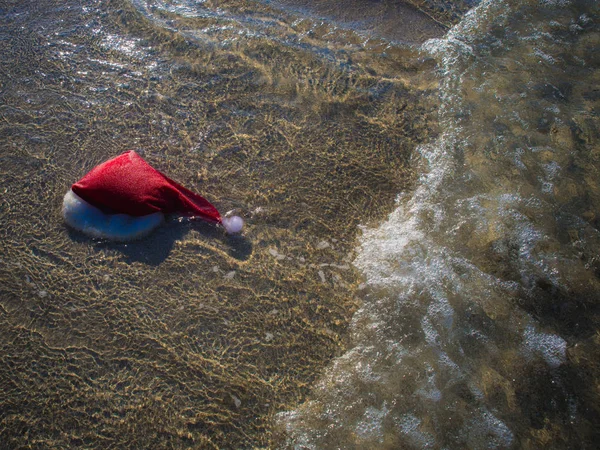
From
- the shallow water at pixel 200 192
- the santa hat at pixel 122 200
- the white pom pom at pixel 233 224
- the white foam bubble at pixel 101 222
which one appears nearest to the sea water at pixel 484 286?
the shallow water at pixel 200 192

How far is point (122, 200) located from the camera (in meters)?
2.68

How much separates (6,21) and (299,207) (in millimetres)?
3147

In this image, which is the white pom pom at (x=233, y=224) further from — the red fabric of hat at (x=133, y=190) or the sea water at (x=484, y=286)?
the sea water at (x=484, y=286)

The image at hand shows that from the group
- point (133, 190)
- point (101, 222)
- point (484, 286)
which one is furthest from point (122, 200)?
point (484, 286)

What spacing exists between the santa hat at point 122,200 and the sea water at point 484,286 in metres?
1.17

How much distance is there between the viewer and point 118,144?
315cm

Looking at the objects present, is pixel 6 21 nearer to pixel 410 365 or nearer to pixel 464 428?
pixel 410 365

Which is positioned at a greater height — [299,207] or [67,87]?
[67,87]

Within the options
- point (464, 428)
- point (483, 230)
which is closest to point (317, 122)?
point (483, 230)

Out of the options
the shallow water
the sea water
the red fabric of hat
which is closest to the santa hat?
the red fabric of hat

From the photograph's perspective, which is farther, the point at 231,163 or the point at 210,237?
the point at 231,163

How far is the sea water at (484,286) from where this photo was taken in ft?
7.59

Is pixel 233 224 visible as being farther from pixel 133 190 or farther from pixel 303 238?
pixel 133 190

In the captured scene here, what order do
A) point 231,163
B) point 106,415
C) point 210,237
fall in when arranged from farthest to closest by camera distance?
point 231,163 → point 210,237 → point 106,415
